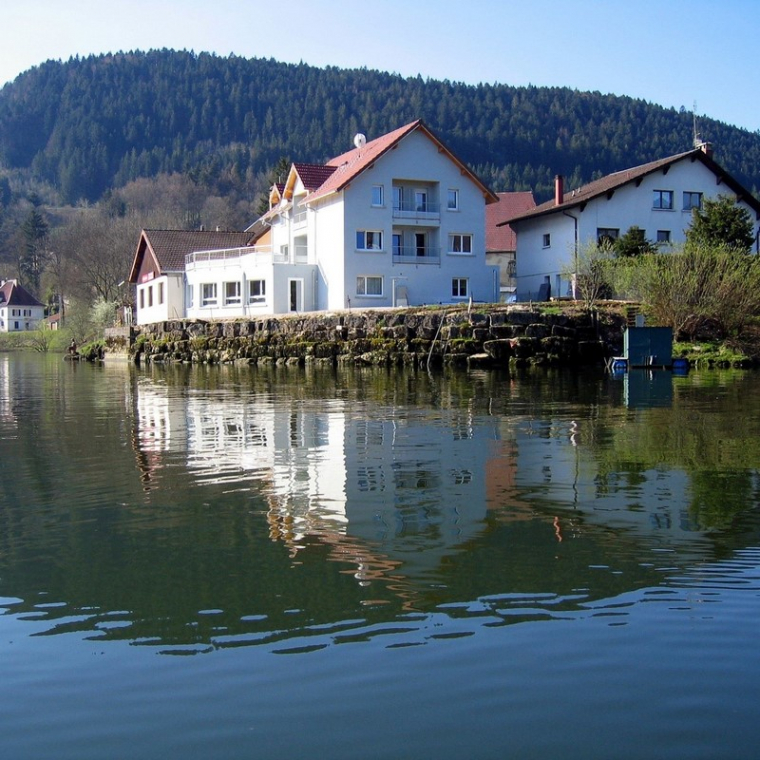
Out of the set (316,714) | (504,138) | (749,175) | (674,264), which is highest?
(504,138)

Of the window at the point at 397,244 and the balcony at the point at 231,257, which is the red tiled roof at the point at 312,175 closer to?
the balcony at the point at 231,257

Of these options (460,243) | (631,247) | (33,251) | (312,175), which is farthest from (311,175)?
(33,251)

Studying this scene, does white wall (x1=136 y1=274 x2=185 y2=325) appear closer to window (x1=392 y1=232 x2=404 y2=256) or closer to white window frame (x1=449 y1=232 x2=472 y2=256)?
window (x1=392 y1=232 x2=404 y2=256)

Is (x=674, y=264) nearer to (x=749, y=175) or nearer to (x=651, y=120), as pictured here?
(x=749, y=175)

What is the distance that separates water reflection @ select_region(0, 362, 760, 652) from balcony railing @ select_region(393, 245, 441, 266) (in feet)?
115

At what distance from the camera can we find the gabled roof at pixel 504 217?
226 feet

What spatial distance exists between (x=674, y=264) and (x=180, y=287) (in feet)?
121

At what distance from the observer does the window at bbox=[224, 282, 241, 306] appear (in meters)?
59.2

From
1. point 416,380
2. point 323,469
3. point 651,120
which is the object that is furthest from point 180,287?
point 651,120

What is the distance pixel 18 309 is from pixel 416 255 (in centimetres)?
11923

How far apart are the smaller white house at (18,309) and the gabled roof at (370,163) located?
4359 inches

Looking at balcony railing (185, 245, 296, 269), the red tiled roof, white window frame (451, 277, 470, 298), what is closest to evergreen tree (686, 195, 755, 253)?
white window frame (451, 277, 470, 298)

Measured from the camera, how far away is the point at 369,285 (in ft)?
180

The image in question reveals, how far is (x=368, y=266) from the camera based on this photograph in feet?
178
